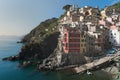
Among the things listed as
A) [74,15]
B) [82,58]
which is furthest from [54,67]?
[74,15]

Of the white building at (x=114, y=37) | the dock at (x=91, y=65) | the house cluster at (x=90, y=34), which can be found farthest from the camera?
the white building at (x=114, y=37)

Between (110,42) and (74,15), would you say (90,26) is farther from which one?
(74,15)

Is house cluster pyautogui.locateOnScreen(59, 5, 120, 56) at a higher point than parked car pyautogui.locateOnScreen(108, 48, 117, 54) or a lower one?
higher

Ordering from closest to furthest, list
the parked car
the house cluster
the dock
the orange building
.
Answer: the dock, the orange building, the house cluster, the parked car

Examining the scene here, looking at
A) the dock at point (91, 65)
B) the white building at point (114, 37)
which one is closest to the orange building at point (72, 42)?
the dock at point (91, 65)

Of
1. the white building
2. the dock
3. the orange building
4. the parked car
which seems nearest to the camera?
the dock

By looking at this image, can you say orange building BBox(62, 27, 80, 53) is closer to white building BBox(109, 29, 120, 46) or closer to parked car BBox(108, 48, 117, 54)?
parked car BBox(108, 48, 117, 54)

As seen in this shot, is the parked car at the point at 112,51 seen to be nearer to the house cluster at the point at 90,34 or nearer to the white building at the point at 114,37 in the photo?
the house cluster at the point at 90,34

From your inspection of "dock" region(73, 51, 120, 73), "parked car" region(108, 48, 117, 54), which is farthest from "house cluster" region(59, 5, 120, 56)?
"dock" region(73, 51, 120, 73)

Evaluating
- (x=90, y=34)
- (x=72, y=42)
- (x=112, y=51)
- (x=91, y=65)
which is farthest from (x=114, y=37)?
(x=91, y=65)
